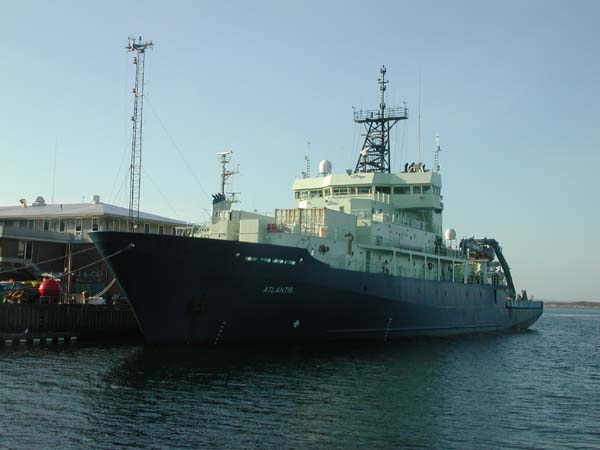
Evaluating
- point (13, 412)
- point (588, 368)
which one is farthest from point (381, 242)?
point (13, 412)

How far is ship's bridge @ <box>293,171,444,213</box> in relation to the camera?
38.2m

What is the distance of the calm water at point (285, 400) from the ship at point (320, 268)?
4.91 feet

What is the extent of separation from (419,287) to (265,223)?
11408mm

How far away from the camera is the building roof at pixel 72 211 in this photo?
42.7 metres

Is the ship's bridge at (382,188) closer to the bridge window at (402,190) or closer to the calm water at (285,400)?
the bridge window at (402,190)

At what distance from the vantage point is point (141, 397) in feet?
57.4

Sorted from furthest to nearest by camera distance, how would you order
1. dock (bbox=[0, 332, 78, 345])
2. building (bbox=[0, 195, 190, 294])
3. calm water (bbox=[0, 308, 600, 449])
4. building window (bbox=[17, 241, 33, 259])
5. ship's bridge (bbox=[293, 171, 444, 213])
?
building window (bbox=[17, 241, 33, 259]) < building (bbox=[0, 195, 190, 294]) < ship's bridge (bbox=[293, 171, 444, 213]) < dock (bbox=[0, 332, 78, 345]) < calm water (bbox=[0, 308, 600, 449])

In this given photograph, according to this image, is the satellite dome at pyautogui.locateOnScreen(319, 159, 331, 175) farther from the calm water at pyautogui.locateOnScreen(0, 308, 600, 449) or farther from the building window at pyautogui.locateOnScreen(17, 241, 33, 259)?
the building window at pyautogui.locateOnScreen(17, 241, 33, 259)

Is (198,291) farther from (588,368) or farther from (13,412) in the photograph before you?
(588,368)

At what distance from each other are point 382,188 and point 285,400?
945 inches

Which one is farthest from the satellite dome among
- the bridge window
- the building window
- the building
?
the building window

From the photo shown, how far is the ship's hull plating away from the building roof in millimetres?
17842

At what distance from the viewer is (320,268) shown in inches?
1085

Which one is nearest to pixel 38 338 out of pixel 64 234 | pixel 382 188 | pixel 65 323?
pixel 65 323
